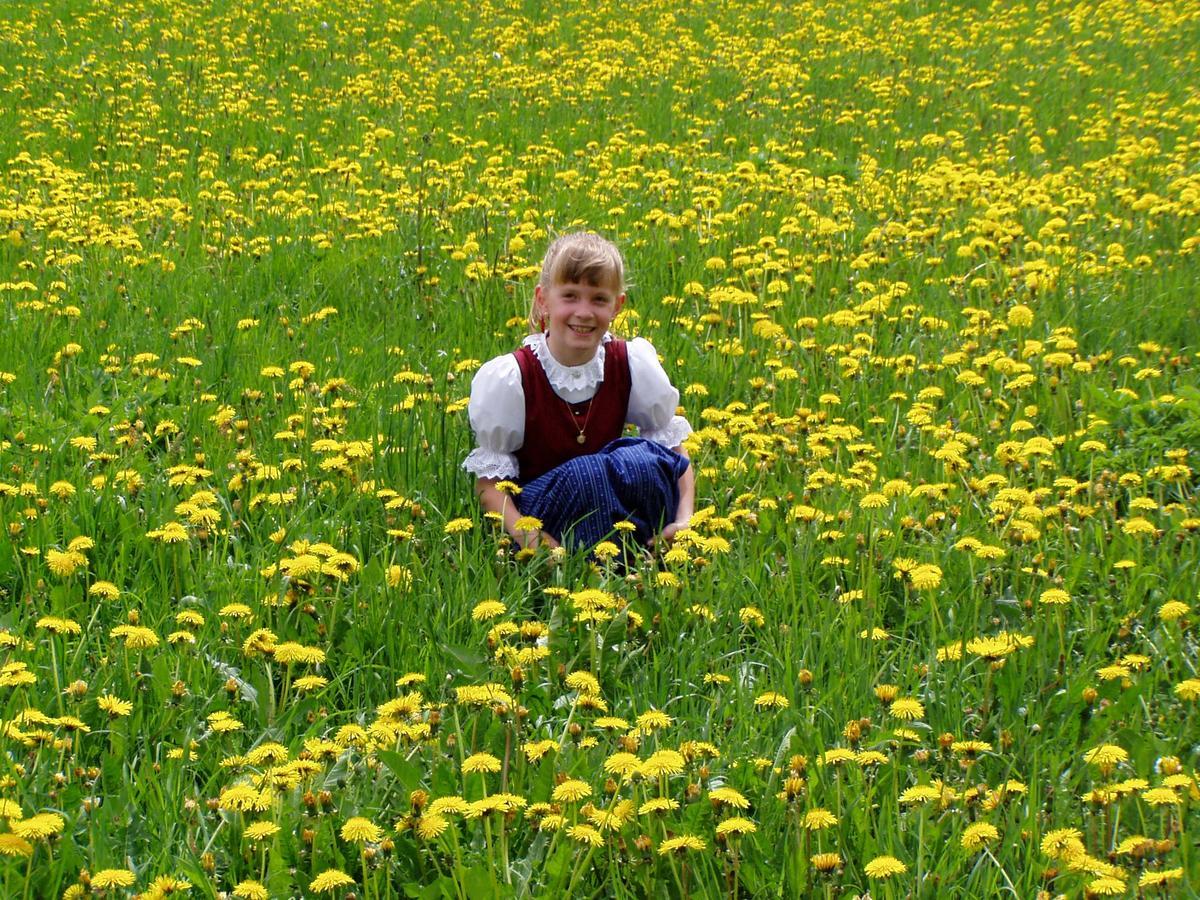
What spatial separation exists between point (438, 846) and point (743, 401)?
101 inches

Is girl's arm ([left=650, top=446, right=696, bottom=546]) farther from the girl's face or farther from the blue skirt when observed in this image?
the girl's face

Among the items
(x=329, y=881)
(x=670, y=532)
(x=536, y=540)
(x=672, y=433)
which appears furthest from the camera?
(x=672, y=433)

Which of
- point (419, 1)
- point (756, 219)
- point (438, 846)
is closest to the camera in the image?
point (438, 846)

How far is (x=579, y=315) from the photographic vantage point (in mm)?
3674

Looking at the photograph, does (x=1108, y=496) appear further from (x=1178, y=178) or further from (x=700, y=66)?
(x=700, y=66)

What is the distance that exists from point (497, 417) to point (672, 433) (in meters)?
0.53

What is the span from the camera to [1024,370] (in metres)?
4.22

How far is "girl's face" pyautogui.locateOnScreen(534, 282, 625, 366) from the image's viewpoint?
368 centimetres

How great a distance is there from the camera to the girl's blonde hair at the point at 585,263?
12.0 feet

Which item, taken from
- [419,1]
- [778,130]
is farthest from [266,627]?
[419,1]

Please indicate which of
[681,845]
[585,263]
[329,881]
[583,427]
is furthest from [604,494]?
[329,881]

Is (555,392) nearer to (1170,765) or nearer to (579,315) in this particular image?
(579,315)

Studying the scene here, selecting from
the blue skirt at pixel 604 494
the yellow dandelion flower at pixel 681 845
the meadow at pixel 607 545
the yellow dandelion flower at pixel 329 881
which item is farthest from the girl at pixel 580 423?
the yellow dandelion flower at pixel 329 881

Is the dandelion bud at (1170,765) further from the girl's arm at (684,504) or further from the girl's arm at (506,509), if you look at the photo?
the girl's arm at (506,509)
